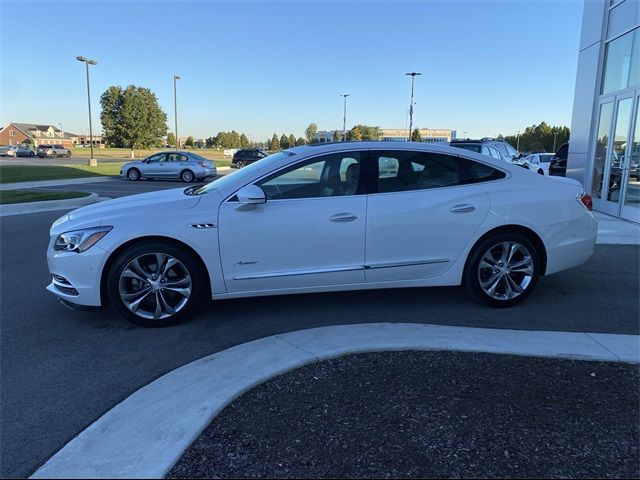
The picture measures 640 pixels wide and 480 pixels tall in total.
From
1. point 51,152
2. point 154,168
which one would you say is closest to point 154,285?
point 154,168

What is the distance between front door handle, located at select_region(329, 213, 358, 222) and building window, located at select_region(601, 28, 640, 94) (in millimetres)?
9398

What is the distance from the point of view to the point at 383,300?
200 inches

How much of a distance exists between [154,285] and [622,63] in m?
11.7

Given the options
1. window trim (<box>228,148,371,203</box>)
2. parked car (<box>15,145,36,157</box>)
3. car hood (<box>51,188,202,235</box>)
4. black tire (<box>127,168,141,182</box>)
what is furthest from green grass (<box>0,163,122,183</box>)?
parked car (<box>15,145,36,157</box>)

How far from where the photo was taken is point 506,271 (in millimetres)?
4719

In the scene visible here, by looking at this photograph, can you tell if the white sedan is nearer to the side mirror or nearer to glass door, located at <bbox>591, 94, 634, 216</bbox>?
the side mirror

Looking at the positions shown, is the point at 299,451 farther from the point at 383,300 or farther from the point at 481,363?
the point at 383,300

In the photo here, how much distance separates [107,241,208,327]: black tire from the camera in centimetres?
411

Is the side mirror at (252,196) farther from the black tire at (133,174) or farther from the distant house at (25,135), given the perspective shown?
the distant house at (25,135)

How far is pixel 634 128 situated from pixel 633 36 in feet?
6.86

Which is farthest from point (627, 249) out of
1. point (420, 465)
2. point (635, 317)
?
point (420, 465)

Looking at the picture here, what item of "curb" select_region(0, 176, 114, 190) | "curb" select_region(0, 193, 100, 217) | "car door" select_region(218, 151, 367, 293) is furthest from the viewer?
"curb" select_region(0, 176, 114, 190)

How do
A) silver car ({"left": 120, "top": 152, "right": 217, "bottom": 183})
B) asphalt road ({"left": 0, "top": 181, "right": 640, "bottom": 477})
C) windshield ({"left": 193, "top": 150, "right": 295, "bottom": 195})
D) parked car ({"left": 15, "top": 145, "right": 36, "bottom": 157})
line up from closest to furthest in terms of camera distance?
asphalt road ({"left": 0, "top": 181, "right": 640, "bottom": 477}) < windshield ({"left": 193, "top": 150, "right": 295, "bottom": 195}) < silver car ({"left": 120, "top": 152, "right": 217, "bottom": 183}) < parked car ({"left": 15, "top": 145, "right": 36, "bottom": 157})

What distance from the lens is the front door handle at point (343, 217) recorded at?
4270mm
